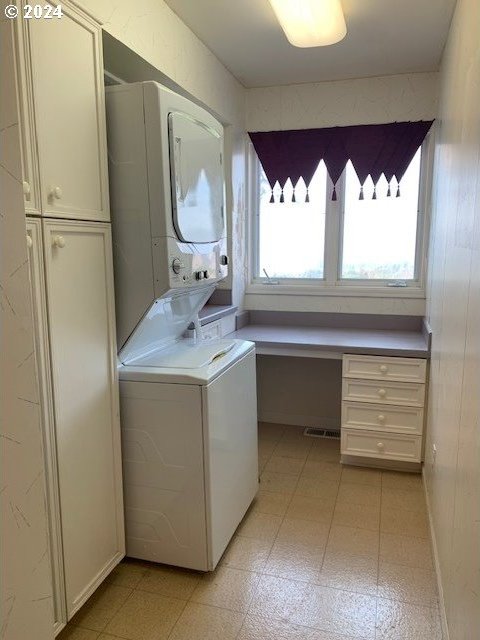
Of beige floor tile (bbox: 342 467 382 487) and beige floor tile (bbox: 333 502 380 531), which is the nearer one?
beige floor tile (bbox: 333 502 380 531)

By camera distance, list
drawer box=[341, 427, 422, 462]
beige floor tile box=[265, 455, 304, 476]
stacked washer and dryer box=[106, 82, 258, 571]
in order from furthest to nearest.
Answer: beige floor tile box=[265, 455, 304, 476]
drawer box=[341, 427, 422, 462]
stacked washer and dryer box=[106, 82, 258, 571]

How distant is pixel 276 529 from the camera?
2373 mm

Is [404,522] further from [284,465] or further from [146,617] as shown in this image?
[146,617]

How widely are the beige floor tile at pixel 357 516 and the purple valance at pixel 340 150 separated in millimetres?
2048

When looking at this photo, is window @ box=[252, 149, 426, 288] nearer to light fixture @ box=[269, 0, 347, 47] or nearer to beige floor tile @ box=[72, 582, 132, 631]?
light fixture @ box=[269, 0, 347, 47]

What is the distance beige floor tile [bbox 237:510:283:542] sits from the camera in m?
2.32

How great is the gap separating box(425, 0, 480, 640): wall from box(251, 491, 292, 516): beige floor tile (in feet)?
2.45

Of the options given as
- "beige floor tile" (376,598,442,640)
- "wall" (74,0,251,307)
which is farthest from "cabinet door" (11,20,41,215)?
"beige floor tile" (376,598,442,640)

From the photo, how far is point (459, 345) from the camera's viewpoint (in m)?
1.59

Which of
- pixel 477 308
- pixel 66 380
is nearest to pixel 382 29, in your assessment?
pixel 477 308

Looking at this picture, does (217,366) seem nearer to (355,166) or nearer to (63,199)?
(63,199)

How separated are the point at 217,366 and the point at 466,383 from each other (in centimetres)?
99

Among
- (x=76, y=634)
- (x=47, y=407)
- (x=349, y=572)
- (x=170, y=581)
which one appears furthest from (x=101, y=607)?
(x=349, y=572)

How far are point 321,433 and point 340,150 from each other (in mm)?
2015
